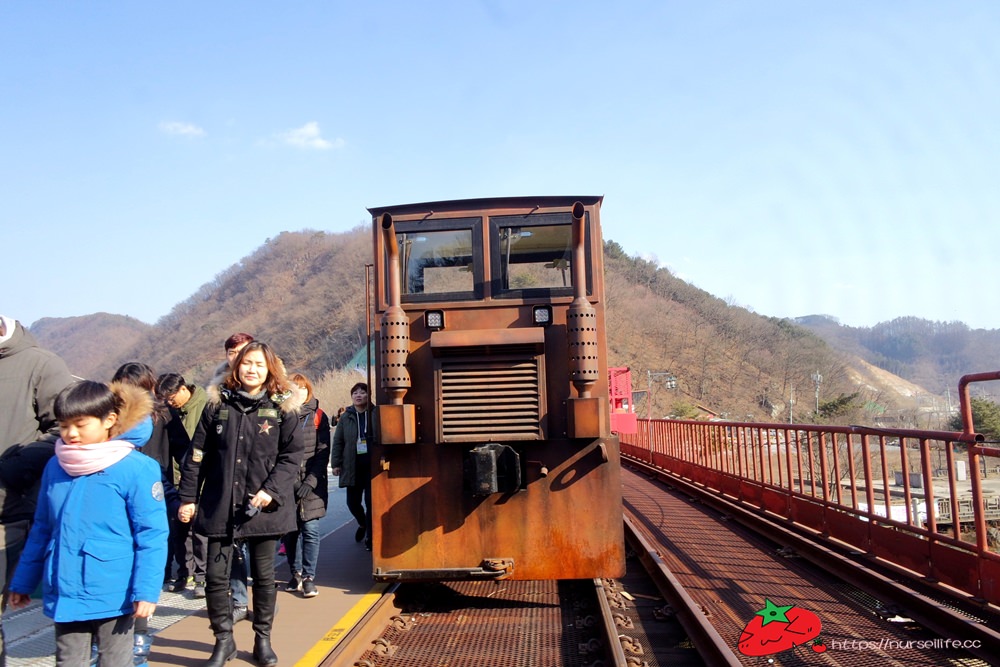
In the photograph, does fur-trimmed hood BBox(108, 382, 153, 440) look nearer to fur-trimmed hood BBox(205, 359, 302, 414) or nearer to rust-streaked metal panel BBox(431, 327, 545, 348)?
fur-trimmed hood BBox(205, 359, 302, 414)

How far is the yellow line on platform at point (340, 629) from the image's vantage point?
4.38 metres

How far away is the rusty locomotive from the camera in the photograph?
5.45m

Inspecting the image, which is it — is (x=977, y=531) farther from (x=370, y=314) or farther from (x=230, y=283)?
(x=230, y=283)

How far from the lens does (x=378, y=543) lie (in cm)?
560

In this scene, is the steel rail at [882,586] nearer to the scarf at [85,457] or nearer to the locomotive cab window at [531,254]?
the locomotive cab window at [531,254]

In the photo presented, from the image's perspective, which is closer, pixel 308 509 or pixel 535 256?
pixel 308 509

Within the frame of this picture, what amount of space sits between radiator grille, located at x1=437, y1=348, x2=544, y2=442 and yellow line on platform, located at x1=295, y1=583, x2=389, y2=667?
55.3 inches

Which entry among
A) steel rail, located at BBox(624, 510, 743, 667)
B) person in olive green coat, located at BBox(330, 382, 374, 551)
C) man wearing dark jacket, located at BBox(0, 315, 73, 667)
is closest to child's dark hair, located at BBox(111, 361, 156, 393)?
man wearing dark jacket, located at BBox(0, 315, 73, 667)

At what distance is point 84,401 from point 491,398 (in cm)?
294

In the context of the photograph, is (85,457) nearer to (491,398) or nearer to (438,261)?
(491,398)

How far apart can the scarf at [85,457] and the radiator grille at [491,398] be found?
2654 millimetres

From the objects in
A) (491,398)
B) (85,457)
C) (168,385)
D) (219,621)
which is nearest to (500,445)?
(491,398)

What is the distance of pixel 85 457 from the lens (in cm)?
312

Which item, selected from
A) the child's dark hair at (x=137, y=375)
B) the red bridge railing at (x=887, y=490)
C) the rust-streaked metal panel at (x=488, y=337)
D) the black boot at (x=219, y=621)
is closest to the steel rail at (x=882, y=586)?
the red bridge railing at (x=887, y=490)
